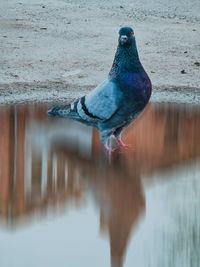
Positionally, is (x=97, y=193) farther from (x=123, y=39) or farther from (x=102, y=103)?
(x=123, y=39)

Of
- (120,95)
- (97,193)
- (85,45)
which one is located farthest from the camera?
(85,45)

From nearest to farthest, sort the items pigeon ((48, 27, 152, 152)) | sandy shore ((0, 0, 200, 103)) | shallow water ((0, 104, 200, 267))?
1. shallow water ((0, 104, 200, 267))
2. pigeon ((48, 27, 152, 152))
3. sandy shore ((0, 0, 200, 103))

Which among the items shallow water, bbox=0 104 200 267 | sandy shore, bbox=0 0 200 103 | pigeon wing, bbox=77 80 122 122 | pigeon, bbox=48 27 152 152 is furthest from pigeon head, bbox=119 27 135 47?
sandy shore, bbox=0 0 200 103

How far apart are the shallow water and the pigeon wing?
0.29 metres

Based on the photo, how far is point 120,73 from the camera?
7734mm

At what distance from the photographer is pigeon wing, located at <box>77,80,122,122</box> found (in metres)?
7.74

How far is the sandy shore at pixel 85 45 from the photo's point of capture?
10.5m

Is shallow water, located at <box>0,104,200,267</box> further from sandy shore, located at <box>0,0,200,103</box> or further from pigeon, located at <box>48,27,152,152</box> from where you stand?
sandy shore, located at <box>0,0,200,103</box>

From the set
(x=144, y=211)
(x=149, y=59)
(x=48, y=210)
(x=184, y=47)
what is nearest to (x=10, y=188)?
(x=48, y=210)

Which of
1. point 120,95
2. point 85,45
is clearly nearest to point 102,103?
point 120,95

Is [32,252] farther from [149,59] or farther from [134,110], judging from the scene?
[149,59]

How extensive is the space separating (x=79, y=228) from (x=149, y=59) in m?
5.89

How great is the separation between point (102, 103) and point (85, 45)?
15.5ft

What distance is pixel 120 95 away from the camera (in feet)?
25.2
